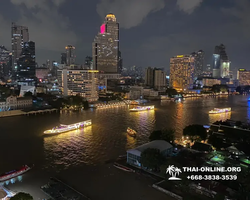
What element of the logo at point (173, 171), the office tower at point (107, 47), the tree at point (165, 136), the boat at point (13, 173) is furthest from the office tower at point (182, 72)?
the boat at point (13, 173)

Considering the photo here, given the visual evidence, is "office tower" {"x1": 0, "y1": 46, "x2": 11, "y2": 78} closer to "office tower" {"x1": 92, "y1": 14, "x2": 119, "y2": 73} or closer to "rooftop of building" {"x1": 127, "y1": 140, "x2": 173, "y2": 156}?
"office tower" {"x1": 92, "y1": 14, "x2": 119, "y2": 73}

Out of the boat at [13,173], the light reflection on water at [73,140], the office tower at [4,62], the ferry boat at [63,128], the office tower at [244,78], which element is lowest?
the boat at [13,173]

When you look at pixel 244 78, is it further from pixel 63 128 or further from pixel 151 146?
pixel 151 146

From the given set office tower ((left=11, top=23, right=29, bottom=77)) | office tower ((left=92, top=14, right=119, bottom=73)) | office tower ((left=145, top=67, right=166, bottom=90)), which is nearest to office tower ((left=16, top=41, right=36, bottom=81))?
office tower ((left=11, top=23, right=29, bottom=77))

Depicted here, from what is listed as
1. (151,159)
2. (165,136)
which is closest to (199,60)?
(165,136)

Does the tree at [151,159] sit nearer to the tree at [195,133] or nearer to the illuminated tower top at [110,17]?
the tree at [195,133]

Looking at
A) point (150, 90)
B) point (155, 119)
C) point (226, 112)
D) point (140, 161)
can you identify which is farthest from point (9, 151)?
point (150, 90)

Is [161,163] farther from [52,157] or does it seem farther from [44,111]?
[44,111]

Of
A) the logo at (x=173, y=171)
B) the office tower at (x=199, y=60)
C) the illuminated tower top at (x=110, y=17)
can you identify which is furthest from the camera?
the office tower at (x=199, y=60)
